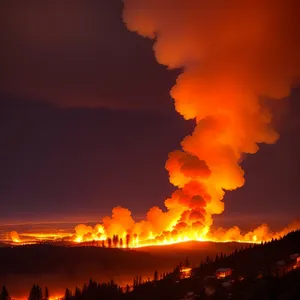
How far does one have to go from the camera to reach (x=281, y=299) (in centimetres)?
15362

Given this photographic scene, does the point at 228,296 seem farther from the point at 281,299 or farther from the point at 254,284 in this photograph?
the point at 281,299

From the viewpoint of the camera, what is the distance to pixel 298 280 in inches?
6683

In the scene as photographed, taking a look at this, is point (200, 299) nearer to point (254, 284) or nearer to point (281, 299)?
point (254, 284)

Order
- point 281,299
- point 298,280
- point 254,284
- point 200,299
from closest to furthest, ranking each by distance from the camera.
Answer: point 281,299, point 298,280, point 254,284, point 200,299

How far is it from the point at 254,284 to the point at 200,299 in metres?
23.4

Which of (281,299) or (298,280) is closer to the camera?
(281,299)

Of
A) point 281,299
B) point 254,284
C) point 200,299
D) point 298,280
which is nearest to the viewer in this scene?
point 281,299

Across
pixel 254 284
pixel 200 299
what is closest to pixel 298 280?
pixel 254 284

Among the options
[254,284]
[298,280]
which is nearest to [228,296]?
[254,284]

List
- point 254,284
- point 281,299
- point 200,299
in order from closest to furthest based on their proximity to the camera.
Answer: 1. point 281,299
2. point 254,284
3. point 200,299

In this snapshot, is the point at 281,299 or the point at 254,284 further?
the point at 254,284

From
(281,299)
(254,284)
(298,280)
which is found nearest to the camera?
(281,299)

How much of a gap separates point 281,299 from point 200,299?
48.4 m

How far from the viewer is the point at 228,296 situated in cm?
18562
